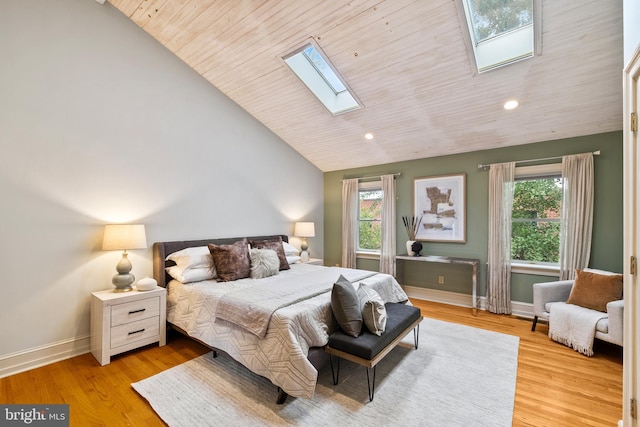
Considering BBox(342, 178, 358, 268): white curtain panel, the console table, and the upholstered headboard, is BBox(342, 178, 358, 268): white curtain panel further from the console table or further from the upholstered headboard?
the upholstered headboard

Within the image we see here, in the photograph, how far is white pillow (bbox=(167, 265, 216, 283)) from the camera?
3053 millimetres

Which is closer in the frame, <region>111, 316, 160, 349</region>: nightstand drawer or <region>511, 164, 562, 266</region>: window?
<region>111, 316, 160, 349</region>: nightstand drawer

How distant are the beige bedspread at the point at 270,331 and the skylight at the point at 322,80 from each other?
2.42 meters

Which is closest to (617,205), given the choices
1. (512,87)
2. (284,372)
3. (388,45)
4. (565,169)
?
(565,169)

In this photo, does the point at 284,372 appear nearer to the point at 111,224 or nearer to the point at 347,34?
the point at 111,224

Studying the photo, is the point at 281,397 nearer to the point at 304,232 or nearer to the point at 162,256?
the point at 162,256

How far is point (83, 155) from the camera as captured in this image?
2.77 m

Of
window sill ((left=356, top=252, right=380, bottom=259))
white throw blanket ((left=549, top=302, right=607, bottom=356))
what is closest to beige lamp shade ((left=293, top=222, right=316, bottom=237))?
window sill ((left=356, top=252, right=380, bottom=259))

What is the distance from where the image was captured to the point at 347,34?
2770 mm

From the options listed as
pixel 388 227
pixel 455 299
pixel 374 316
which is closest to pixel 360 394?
pixel 374 316

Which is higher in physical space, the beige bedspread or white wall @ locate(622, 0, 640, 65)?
white wall @ locate(622, 0, 640, 65)

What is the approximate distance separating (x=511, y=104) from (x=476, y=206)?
1.58 meters

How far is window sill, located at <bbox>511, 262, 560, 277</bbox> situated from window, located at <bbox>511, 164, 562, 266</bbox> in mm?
75

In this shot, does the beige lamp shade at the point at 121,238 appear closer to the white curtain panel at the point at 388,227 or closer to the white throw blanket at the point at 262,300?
the white throw blanket at the point at 262,300
